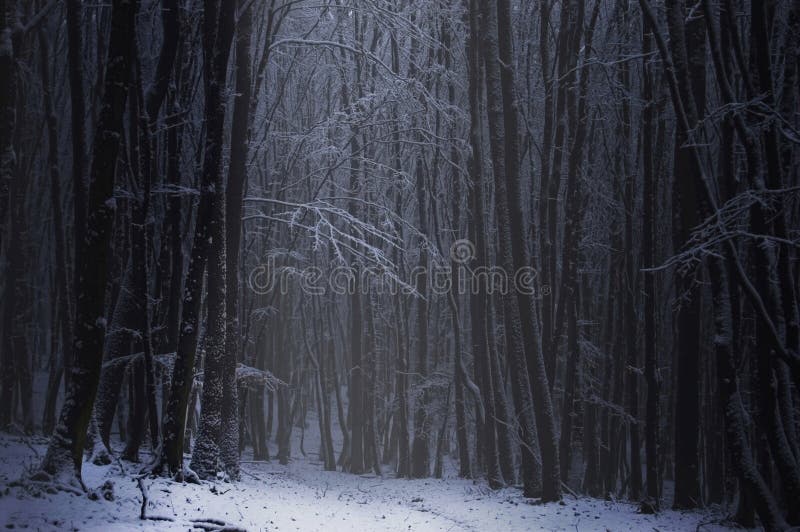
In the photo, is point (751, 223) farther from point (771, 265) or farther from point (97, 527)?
point (97, 527)

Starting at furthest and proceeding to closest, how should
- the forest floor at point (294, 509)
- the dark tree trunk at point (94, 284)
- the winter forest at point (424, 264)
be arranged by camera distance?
the winter forest at point (424, 264) < the dark tree trunk at point (94, 284) < the forest floor at point (294, 509)

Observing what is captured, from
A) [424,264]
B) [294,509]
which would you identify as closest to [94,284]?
[294,509]

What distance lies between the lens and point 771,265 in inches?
302

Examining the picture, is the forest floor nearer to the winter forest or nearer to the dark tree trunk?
the winter forest

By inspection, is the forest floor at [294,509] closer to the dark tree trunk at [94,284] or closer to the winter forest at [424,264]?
the winter forest at [424,264]

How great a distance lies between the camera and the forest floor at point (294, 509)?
582 cm

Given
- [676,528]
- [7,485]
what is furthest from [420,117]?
[7,485]

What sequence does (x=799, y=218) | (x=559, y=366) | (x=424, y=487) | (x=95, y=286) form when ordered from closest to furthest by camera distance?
(x=95, y=286) → (x=799, y=218) → (x=424, y=487) → (x=559, y=366)

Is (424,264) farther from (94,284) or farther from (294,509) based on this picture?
(94,284)

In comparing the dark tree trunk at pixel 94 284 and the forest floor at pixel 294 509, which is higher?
the dark tree trunk at pixel 94 284

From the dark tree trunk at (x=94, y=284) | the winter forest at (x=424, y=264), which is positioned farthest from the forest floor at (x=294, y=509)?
the dark tree trunk at (x=94, y=284)

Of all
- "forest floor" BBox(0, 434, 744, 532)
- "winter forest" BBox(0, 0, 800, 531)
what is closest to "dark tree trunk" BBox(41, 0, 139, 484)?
"winter forest" BBox(0, 0, 800, 531)

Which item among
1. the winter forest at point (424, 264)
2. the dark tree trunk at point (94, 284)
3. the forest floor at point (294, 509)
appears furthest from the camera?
the winter forest at point (424, 264)

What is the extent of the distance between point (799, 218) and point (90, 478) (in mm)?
13377
